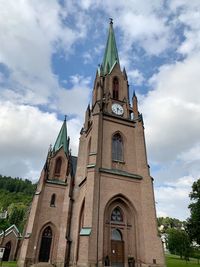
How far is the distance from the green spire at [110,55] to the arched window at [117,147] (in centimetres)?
1166

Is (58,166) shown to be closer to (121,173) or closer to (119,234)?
(121,173)

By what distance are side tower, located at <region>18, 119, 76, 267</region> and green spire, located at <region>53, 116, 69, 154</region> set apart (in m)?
0.68

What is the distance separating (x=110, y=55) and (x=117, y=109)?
1247 centimetres

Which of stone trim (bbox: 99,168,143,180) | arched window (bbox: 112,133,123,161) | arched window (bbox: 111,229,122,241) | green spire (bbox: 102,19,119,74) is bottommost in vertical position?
arched window (bbox: 111,229,122,241)

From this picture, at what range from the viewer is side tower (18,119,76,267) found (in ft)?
79.0

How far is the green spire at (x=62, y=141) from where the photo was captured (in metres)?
35.1

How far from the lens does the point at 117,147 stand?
1023 inches

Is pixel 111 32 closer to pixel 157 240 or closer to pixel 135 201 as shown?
pixel 135 201

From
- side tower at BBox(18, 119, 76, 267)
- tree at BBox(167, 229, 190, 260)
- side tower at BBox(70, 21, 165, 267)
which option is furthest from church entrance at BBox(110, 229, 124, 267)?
tree at BBox(167, 229, 190, 260)

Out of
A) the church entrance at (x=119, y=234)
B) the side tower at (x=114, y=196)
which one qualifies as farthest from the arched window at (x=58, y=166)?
the church entrance at (x=119, y=234)

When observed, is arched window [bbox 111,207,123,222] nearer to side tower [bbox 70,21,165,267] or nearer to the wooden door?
side tower [bbox 70,21,165,267]

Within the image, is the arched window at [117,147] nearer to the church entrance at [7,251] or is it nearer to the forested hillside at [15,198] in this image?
the church entrance at [7,251]

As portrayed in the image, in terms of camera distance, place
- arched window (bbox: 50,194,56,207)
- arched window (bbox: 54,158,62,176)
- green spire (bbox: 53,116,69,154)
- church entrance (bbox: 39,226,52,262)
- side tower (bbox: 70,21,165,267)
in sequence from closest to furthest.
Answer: side tower (bbox: 70,21,165,267) < church entrance (bbox: 39,226,52,262) < arched window (bbox: 50,194,56,207) < arched window (bbox: 54,158,62,176) < green spire (bbox: 53,116,69,154)

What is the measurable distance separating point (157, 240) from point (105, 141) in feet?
35.6
